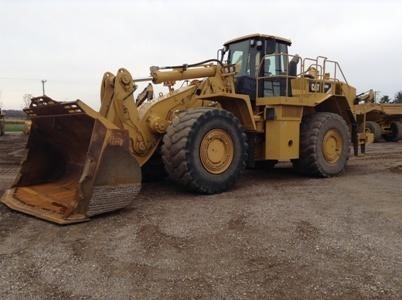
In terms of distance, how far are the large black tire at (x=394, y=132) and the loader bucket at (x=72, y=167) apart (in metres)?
17.8

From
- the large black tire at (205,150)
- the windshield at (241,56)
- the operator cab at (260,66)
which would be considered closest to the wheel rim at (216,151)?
the large black tire at (205,150)

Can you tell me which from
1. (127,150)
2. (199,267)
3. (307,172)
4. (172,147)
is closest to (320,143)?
(307,172)

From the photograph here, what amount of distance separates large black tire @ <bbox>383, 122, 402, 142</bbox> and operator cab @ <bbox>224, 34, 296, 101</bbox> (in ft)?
46.0

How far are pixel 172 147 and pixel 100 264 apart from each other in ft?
9.20

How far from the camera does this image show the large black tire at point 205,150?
696 cm

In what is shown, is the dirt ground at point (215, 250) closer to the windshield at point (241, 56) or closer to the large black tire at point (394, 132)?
the windshield at point (241, 56)

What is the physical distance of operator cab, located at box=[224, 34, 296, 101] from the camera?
358 inches

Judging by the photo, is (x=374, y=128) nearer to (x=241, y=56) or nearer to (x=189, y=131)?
(x=241, y=56)

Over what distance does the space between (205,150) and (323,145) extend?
3.22 meters

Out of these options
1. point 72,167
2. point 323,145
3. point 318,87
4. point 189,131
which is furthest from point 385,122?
point 72,167

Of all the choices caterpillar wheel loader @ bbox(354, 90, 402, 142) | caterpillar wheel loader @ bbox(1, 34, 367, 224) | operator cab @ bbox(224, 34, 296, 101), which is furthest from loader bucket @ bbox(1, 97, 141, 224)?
caterpillar wheel loader @ bbox(354, 90, 402, 142)

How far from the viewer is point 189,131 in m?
6.95

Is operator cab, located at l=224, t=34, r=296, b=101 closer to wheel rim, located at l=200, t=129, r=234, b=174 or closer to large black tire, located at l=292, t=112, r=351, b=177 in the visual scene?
large black tire, located at l=292, t=112, r=351, b=177

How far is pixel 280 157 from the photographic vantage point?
28.8 feet
